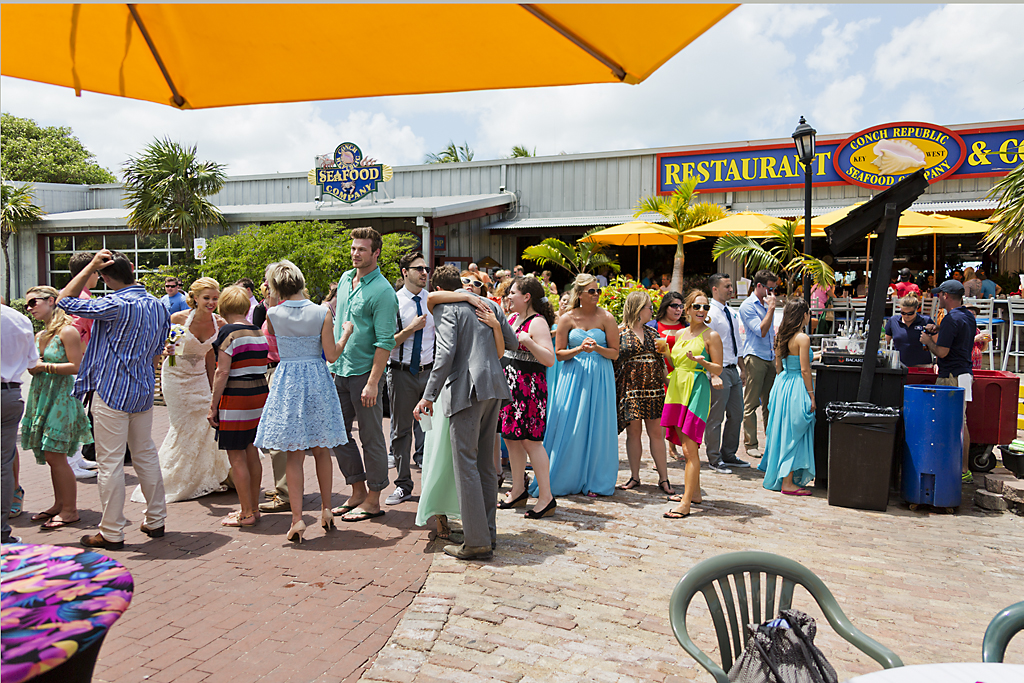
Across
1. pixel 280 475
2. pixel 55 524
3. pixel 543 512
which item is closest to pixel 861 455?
pixel 543 512

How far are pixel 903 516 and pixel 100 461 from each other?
612cm

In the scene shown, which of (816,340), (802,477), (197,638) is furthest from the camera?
(816,340)

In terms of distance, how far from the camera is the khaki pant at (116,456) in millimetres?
4715

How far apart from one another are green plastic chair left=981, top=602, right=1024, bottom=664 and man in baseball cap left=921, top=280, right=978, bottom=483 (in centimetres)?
507

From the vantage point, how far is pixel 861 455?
5965 millimetres

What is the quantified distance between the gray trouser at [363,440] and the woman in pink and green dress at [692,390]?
2331 mm

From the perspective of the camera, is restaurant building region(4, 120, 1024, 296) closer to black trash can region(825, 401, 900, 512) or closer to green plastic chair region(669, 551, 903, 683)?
black trash can region(825, 401, 900, 512)

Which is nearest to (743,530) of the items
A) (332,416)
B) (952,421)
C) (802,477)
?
(802,477)

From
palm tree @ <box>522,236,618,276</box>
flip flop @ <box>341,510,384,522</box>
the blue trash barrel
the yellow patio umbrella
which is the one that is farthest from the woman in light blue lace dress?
A: palm tree @ <box>522,236,618,276</box>

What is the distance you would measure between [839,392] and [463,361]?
12.8ft

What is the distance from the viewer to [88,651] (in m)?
1.69

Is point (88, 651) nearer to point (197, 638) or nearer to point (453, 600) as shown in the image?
point (197, 638)

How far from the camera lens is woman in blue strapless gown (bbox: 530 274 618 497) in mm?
6102

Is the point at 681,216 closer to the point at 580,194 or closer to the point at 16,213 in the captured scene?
the point at 580,194
